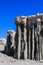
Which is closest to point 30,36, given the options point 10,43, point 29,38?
point 29,38

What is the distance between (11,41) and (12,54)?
11.9 ft

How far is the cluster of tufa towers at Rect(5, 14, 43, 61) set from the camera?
2931cm

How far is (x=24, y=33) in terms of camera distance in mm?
30625

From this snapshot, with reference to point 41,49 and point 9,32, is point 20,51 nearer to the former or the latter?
point 41,49

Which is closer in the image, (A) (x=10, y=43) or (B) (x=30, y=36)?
(B) (x=30, y=36)

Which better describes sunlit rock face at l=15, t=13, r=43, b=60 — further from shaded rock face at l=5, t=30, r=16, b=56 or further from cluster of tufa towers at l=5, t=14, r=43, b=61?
shaded rock face at l=5, t=30, r=16, b=56

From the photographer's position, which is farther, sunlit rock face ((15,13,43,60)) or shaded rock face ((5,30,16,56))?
shaded rock face ((5,30,16,56))

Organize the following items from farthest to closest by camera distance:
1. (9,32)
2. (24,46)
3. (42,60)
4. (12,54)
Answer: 1. (9,32)
2. (12,54)
3. (24,46)
4. (42,60)

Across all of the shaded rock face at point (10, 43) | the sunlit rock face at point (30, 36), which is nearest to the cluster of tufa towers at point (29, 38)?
the sunlit rock face at point (30, 36)

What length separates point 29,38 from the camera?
99.2 feet

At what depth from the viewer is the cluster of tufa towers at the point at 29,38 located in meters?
29.3

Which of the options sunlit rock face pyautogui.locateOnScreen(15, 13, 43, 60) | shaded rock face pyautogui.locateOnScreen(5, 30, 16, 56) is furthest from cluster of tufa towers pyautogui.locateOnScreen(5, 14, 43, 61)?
shaded rock face pyautogui.locateOnScreen(5, 30, 16, 56)

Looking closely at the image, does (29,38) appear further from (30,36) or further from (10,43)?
(10,43)

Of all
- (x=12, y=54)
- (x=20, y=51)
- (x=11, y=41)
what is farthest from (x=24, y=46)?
(x=11, y=41)
